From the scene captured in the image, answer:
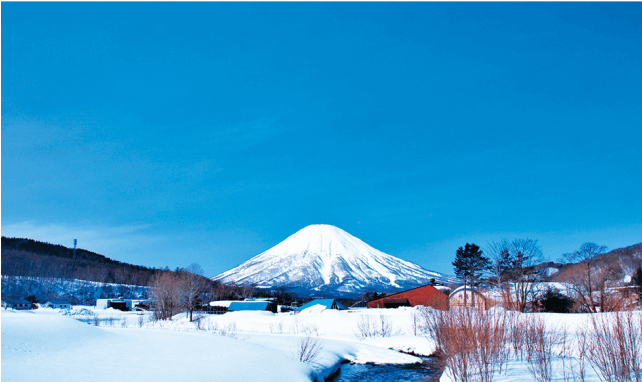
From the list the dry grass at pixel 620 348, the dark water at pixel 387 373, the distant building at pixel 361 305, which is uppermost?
the dry grass at pixel 620 348

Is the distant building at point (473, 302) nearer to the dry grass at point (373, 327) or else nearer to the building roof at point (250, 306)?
the dry grass at point (373, 327)

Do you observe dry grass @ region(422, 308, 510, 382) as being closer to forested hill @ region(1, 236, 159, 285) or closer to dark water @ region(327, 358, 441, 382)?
dark water @ region(327, 358, 441, 382)

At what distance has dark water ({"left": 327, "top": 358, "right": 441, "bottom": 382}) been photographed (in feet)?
64.4

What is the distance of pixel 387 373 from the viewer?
21.1 meters

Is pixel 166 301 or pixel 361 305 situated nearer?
pixel 166 301

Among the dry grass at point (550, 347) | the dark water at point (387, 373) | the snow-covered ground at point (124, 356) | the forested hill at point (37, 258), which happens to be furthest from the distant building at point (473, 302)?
the forested hill at point (37, 258)

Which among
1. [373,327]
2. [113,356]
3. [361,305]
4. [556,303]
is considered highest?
[556,303]

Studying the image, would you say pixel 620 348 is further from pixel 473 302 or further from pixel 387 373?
pixel 387 373

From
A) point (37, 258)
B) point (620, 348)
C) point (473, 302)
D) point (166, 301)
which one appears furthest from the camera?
point (166, 301)

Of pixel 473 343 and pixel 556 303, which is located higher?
pixel 556 303

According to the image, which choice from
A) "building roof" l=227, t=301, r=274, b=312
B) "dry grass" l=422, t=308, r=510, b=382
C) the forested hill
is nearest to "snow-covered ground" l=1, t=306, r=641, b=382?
the forested hill

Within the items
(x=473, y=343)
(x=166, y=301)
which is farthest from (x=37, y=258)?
(x=166, y=301)

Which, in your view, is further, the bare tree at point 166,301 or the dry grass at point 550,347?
the bare tree at point 166,301

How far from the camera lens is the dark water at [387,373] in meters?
19.6
